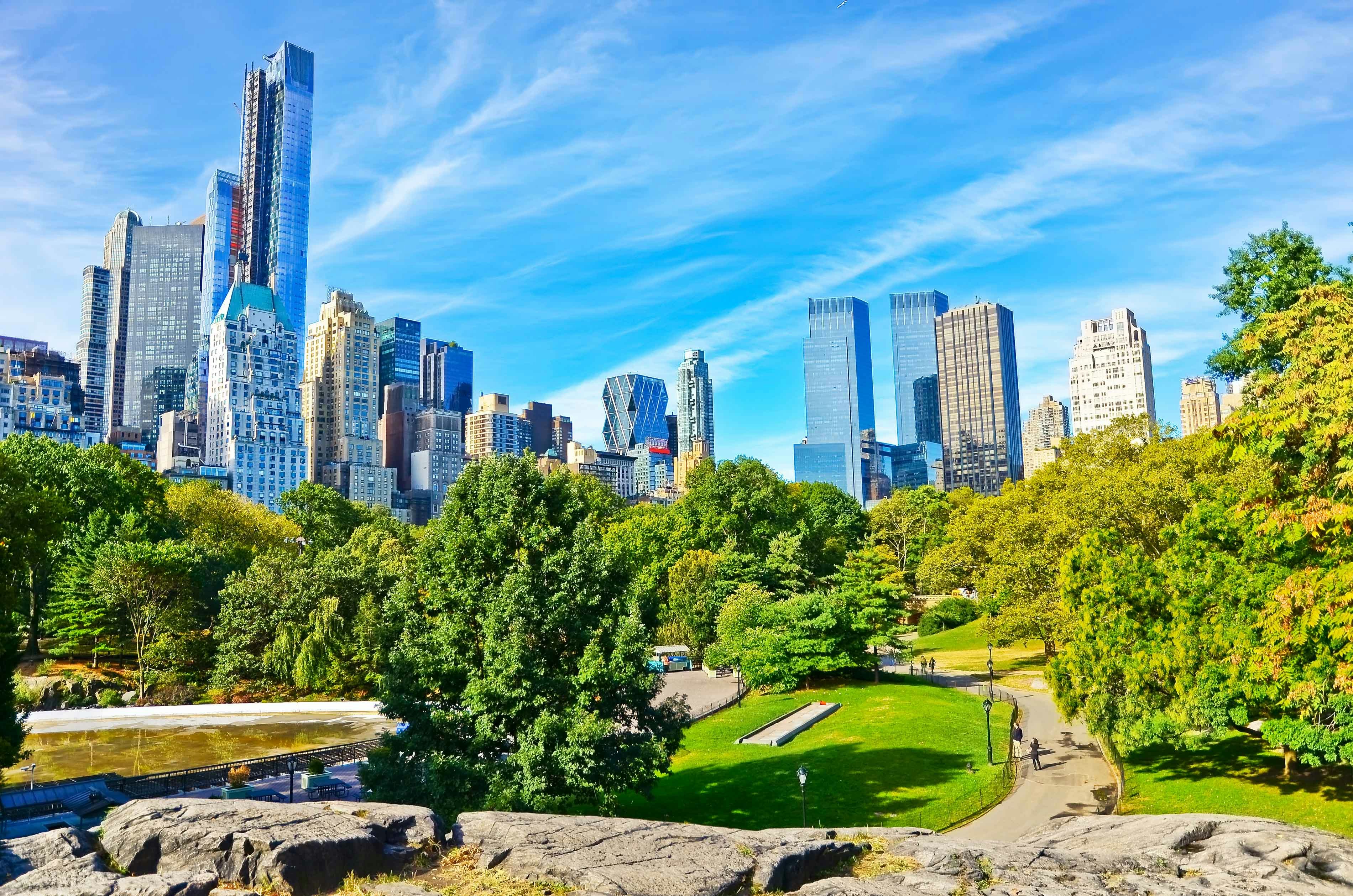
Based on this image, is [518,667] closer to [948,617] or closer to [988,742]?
[988,742]

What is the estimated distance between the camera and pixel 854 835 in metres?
15.8

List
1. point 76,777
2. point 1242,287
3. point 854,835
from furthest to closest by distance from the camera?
point 76,777, point 1242,287, point 854,835

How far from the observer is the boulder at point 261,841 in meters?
12.5

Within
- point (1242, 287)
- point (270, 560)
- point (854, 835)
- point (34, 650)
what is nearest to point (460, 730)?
point (854, 835)

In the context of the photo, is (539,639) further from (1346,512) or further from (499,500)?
(1346,512)

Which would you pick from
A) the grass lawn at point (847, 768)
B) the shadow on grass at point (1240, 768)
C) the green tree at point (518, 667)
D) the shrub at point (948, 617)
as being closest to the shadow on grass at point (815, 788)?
the grass lawn at point (847, 768)

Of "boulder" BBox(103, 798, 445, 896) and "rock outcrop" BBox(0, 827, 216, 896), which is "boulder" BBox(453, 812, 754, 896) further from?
"rock outcrop" BBox(0, 827, 216, 896)

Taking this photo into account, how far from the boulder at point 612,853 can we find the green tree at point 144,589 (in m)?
45.1

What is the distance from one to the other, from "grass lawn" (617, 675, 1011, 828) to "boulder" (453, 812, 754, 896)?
11694 millimetres

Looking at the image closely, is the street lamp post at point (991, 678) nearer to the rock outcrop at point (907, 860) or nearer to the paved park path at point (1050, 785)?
the paved park path at point (1050, 785)

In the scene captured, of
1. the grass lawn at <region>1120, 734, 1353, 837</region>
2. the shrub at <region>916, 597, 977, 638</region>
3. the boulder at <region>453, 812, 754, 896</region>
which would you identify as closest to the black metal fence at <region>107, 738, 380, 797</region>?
the boulder at <region>453, 812, 754, 896</region>

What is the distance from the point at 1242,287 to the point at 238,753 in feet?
134

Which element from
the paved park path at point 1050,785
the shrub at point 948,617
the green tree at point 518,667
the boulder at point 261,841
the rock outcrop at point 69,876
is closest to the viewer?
the rock outcrop at point 69,876

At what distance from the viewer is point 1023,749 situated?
34.6m
